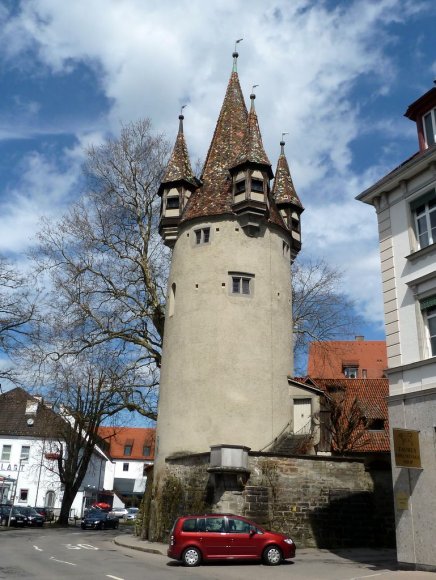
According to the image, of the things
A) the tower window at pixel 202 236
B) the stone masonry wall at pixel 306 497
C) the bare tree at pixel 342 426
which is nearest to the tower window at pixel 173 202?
the tower window at pixel 202 236

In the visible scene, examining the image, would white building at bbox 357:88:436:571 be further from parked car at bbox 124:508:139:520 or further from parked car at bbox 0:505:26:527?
parked car at bbox 124:508:139:520

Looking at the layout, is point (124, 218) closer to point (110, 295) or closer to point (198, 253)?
point (110, 295)

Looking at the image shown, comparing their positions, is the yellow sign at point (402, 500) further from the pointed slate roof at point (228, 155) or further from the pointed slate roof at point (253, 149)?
the pointed slate roof at point (253, 149)

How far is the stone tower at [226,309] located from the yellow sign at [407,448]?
9.18 m

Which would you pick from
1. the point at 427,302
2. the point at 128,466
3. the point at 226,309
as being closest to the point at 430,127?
the point at 427,302

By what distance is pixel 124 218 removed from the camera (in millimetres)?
30875

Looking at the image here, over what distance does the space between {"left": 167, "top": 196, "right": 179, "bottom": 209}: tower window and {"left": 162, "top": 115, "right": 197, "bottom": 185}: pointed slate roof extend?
944 mm

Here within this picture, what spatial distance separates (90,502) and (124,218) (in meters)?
45.7

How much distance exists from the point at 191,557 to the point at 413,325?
8.54 m

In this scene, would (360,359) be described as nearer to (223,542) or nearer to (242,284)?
(242,284)

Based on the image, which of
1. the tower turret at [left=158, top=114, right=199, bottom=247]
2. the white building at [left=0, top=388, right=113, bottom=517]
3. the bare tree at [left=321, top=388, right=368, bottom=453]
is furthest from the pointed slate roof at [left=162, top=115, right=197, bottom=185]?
the white building at [left=0, top=388, right=113, bottom=517]

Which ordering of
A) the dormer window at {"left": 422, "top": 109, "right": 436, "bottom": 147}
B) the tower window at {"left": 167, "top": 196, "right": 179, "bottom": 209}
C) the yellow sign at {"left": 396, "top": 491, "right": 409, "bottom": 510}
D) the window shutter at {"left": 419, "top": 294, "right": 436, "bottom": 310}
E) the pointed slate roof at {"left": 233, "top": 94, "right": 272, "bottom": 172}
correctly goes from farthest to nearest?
the tower window at {"left": 167, "top": 196, "right": 179, "bottom": 209}, the pointed slate roof at {"left": 233, "top": 94, "right": 272, "bottom": 172}, the dormer window at {"left": 422, "top": 109, "right": 436, "bottom": 147}, the window shutter at {"left": 419, "top": 294, "right": 436, "bottom": 310}, the yellow sign at {"left": 396, "top": 491, "right": 409, "bottom": 510}

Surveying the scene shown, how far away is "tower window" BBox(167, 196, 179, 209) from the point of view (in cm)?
2838

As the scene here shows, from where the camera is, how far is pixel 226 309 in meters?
24.4
